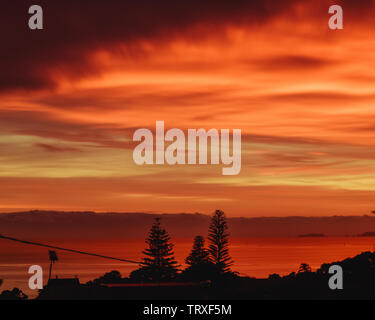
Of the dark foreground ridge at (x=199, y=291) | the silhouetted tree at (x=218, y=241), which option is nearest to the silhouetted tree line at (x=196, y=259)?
the silhouetted tree at (x=218, y=241)

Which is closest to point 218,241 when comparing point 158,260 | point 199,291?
point 158,260

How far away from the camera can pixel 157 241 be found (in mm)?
90375

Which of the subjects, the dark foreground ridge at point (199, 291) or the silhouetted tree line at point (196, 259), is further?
the silhouetted tree line at point (196, 259)

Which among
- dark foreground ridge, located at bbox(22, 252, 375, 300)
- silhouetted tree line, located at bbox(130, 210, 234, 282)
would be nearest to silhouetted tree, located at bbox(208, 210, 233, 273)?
silhouetted tree line, located at bbox(130, 210, 234, 282)

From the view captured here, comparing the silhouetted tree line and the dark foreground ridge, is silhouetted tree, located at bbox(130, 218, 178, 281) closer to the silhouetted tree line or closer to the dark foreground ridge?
the silhouetted tree line

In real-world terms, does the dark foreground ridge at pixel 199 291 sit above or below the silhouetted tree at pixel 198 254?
below

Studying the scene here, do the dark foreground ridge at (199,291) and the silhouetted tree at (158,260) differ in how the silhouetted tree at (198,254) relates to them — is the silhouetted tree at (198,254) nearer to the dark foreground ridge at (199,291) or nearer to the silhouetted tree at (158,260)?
the silhouetted tree at (158,260)

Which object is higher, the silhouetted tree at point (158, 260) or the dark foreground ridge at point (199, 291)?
the silhouetted tree at point (158, 260)

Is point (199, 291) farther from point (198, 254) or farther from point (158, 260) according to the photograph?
point (198, 254)

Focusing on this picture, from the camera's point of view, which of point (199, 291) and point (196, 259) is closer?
point (199, 291)

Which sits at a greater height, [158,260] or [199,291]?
[158,260]

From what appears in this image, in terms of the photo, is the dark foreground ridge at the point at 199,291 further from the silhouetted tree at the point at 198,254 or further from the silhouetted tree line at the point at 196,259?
the silhouetted tree at the point at 198,254
